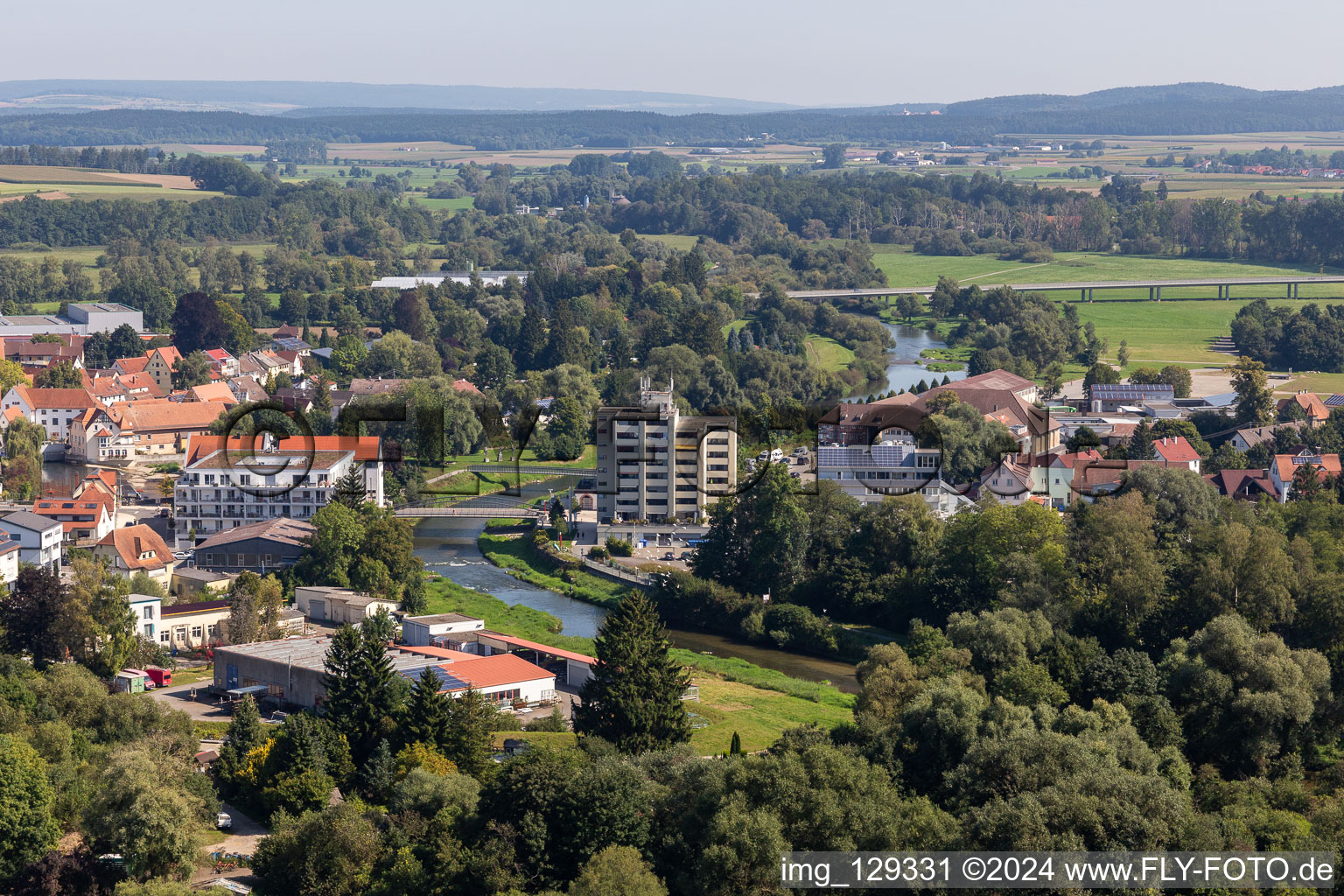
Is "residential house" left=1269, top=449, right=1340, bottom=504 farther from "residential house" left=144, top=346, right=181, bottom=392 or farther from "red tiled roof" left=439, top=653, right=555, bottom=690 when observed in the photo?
"residential house" left=144, top=346, right=181, bottom=392

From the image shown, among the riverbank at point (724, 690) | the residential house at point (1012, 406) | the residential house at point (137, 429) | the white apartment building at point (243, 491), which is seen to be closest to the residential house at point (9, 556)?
the white apartment building at point (243, 491)

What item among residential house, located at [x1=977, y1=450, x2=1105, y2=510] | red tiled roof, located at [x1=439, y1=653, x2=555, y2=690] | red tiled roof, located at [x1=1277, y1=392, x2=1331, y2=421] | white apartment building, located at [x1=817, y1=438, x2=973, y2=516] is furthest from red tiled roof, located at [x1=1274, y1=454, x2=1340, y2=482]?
red tiled roof, located at [x1=439, y1=653, x2=555, y2=690]

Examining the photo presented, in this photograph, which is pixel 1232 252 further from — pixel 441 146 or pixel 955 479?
pixel 441 146

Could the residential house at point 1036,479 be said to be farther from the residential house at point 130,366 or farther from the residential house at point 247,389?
the residential house at point 130,366

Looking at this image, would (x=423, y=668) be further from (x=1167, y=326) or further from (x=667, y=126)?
(x=667, y=126)

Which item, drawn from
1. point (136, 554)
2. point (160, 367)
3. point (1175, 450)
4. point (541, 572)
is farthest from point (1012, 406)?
point (160, 367)
